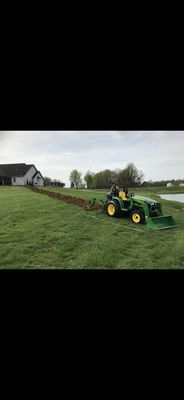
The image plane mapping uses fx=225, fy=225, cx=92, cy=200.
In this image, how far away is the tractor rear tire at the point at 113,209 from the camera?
309 centimetres

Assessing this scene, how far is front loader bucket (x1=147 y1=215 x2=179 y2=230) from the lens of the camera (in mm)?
2939

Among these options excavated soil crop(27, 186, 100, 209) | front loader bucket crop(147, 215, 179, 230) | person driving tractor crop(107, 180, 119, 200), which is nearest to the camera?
front loader bucket crop(147, 215, 179, 230)

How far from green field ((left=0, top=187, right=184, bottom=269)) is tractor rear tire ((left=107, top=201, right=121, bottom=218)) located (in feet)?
0.27

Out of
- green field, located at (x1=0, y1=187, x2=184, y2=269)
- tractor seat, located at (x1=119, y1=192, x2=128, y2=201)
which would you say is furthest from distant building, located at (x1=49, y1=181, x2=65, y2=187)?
tractor seat, located at (x1=119, y1=192, x2=128, y2=201)

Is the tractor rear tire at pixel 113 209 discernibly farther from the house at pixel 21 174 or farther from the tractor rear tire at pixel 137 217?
the house at pixel 21 174

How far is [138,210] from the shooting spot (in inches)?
119

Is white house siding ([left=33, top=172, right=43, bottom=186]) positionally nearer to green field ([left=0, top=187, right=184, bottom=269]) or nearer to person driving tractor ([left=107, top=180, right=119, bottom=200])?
green field ([left=0, top=187, right=184, bottom=269])

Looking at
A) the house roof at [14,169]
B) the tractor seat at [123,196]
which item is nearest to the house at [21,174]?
the house roof at [14,169]

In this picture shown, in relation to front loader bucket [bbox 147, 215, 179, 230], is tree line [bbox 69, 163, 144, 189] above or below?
above

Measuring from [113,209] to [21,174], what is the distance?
140 centimetres

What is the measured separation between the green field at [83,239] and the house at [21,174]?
0.88ft
